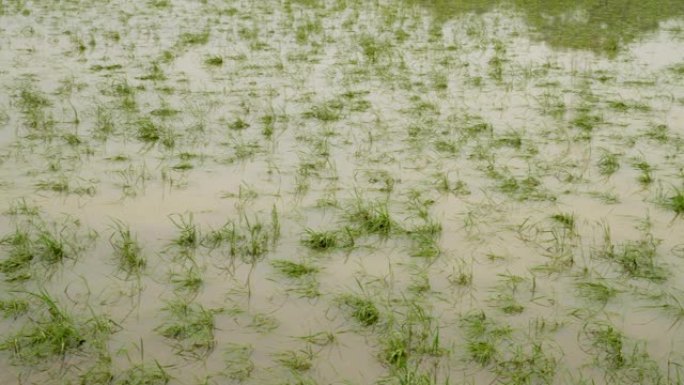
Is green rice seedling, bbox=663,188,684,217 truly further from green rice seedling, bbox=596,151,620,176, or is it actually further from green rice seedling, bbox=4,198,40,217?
green rice seedling, bbox=4,198,40,217

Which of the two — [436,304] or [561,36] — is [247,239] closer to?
[436,304]

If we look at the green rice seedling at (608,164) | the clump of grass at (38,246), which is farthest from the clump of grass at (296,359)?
the green rice seedling at (608,164)

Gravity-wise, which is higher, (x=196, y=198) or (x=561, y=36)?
(x=561, y=36)

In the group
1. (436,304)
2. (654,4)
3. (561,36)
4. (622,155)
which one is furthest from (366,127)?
(654,4)

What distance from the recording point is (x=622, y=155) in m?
5.97

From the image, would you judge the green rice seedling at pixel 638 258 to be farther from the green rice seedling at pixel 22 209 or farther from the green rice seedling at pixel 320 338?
the green rice seedling at pixel 22 209

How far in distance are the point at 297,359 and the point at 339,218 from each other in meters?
1.66

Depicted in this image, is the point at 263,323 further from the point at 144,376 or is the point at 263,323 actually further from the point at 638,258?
the point at 638,258

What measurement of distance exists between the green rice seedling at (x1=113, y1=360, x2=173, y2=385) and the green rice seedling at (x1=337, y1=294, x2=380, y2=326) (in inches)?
41.4

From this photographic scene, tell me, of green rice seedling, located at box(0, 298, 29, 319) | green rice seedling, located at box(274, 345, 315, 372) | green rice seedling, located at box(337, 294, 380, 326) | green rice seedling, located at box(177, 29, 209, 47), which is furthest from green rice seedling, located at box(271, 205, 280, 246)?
green rice seedling, located at box(177, 29, 209, 47)

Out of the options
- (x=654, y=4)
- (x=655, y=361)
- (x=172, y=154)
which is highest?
(x=654, y=4)

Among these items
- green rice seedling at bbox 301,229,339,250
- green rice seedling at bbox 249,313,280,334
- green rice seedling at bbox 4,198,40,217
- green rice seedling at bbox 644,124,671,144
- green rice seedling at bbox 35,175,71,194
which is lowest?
green rice seedling at bbox 249,313,280,334

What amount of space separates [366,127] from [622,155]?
2434 millimetres

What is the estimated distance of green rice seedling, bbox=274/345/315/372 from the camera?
3201 mm
